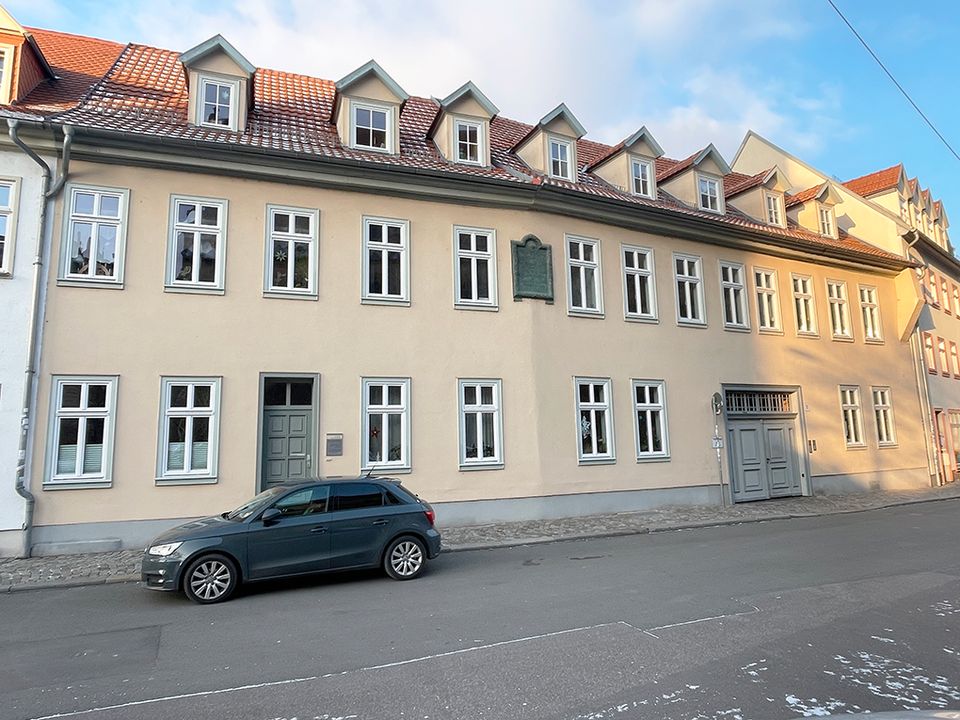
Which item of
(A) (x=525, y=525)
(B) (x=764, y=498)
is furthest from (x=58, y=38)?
(B) (x=764, y=498)

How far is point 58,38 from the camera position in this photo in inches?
698

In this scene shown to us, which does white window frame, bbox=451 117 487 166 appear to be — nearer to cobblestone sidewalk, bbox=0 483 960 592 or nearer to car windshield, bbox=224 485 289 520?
cobblestone sidewalk, bbox=0 483 960 592

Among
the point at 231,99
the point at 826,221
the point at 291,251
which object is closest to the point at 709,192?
the point at 826,221

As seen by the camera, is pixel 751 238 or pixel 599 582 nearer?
pixel 599 582

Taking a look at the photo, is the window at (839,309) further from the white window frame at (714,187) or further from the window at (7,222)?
the window at (7,222)

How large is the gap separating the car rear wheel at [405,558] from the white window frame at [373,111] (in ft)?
31.3

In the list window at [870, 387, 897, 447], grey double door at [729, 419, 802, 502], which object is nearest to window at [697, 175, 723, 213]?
grey double door at [729, 419, 802, 502]

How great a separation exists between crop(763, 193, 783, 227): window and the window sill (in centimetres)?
1876

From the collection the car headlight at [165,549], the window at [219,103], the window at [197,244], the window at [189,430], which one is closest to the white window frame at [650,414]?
the window at [189,430]

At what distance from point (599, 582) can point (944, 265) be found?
91.1 feet

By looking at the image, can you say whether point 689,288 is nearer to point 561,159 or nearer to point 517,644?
point 561,159

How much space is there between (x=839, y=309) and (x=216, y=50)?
1954cm

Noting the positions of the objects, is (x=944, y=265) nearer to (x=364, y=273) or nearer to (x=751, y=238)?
(x=751, y=238)

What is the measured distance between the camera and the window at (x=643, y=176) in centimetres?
1881
